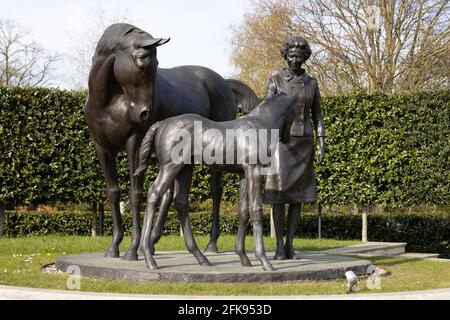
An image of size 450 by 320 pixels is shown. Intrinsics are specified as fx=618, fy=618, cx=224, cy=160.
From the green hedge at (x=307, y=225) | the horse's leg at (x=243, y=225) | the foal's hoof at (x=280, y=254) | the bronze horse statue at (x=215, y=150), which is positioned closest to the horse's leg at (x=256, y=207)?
the bronze horse statue at (x=215, y=150)

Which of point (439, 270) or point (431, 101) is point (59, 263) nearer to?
point (439, 270)

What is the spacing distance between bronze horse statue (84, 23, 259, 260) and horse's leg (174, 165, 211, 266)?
1 cm

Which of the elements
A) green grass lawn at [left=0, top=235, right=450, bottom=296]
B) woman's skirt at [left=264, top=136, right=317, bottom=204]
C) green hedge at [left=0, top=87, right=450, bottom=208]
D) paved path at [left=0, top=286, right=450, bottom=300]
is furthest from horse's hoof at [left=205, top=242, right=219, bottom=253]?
green hedge at [left=0, top=87, right=450, bottom=208]

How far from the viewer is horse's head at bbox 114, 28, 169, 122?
7.04m

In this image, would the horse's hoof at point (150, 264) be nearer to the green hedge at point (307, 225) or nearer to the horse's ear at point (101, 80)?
the horse's ear at point (101, 80)

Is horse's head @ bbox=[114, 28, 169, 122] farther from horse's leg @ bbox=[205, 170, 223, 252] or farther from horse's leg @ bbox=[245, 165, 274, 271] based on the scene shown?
horse's leg @ bbox=[205, 170, 223, 252]

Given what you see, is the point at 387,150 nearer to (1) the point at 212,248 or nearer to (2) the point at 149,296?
(1) the point at 212,248

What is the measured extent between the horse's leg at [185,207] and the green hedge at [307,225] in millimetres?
9837

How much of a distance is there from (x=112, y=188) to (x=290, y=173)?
2.52 metres

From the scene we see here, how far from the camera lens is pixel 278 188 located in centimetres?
852

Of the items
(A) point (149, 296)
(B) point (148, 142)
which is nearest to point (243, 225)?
(B) point (148, 142)

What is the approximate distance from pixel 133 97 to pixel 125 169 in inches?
345

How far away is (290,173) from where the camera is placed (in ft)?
28.1

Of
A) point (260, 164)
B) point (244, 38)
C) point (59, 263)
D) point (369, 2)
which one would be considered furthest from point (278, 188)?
point (244, 38)
